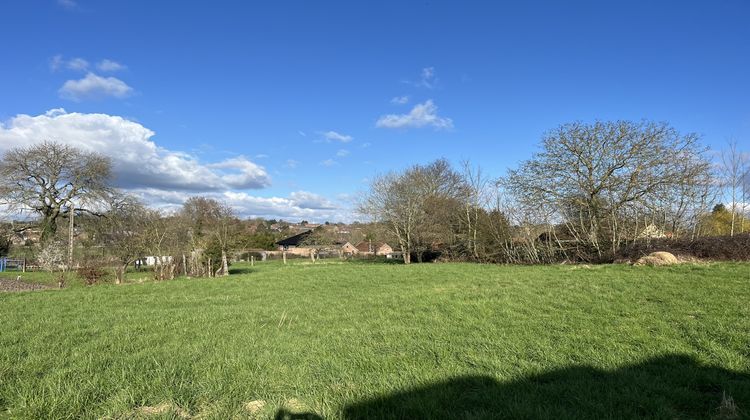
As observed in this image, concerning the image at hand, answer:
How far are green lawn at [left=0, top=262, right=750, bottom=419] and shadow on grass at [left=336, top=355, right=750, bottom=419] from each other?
17 millimetres

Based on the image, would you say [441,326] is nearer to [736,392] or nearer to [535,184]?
[736,392]

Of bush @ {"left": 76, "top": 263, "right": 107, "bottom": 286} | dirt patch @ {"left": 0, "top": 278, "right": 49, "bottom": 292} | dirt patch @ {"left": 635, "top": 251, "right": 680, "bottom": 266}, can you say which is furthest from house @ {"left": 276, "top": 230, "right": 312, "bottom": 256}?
dirt patch @ {"left": 635, "top": 251, "right": 680, "bottom": 266}

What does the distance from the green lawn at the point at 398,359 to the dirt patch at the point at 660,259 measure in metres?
6.40

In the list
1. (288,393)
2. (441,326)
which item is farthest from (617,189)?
(288,393)

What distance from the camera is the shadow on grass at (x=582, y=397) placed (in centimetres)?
323

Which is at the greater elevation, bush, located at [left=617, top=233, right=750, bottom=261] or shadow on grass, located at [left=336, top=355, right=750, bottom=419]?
bush, located at [left=617, top=233, right=750, bottom=261]

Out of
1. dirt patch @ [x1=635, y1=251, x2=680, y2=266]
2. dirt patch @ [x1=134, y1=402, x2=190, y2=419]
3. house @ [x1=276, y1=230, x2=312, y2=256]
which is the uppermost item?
house @ [x1=276, y1=230, x2=312, y2=256]

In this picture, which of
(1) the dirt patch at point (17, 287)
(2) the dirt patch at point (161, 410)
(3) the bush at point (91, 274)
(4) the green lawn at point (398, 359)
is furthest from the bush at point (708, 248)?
(1) the dirt patch at point (17, 287)

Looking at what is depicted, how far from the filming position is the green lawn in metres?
3.41

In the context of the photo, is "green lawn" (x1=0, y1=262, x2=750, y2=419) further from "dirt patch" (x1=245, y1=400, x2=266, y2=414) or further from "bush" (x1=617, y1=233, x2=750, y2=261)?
"bush" (x1=617, y1=233, x2=750, y2=261)

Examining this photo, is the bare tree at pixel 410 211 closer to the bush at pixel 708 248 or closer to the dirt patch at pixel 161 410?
the bush at pixel 708 248

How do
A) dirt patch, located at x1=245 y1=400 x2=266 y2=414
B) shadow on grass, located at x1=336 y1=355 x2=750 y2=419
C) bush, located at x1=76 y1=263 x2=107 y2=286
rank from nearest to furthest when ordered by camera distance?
shadow on grass, located at x1=336 y1=355 x2=750 y2=419 < dirt patch, located at x1=245 y1=400 x2=266 y2=414 < bush, located at x1=76 y1=263 x2=107 y2=286

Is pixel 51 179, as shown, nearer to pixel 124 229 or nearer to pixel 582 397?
pixel 124 229

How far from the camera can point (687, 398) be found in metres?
3.46
